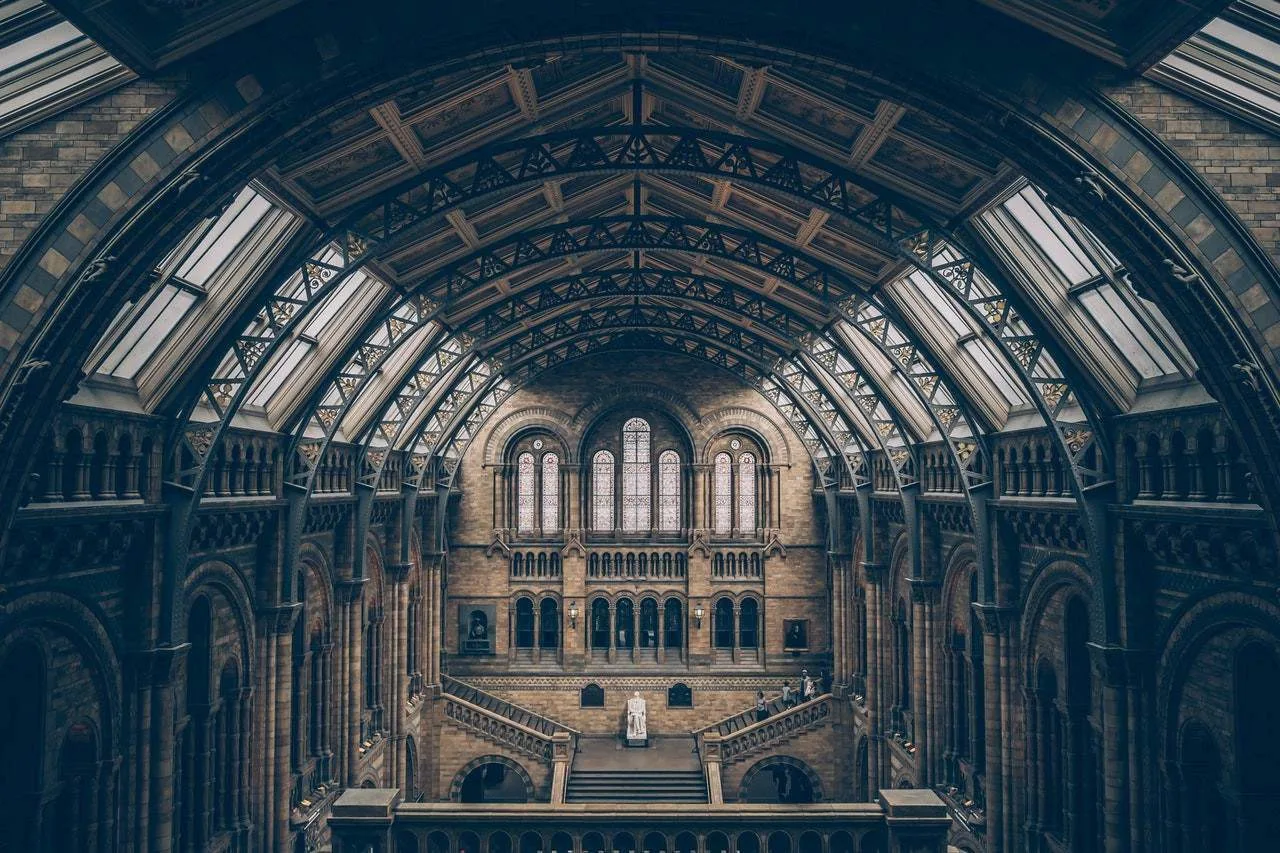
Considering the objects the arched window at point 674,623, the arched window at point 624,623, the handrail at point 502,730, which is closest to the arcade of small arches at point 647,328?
the handrail at point 502,730

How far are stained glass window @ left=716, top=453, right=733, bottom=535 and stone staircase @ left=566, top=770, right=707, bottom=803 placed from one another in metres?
11.2

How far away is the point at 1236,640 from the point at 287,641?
19.0 meters

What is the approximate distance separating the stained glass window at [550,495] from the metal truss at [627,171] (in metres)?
26.6

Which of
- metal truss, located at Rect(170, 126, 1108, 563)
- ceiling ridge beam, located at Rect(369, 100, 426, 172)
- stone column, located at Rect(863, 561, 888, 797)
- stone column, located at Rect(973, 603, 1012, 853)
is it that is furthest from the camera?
stone column, located at Rect(863, 561, 888, 797)

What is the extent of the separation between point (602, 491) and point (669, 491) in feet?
9.75

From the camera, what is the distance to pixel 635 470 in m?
45.3

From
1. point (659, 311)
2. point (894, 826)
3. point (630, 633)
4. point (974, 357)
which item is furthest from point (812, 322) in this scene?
point (630, 633)

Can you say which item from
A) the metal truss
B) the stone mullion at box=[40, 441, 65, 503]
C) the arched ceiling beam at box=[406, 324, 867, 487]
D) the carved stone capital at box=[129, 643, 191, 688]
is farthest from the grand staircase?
the stone mullion at box=[40, 441, 65, 503]

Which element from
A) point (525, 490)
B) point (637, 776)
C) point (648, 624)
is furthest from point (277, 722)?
point (648, 624)

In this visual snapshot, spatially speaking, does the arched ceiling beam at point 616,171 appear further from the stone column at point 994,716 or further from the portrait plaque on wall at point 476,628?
the portrait plaque on wall at point 476,628

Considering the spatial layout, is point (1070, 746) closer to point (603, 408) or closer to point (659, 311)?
point (659, 311)

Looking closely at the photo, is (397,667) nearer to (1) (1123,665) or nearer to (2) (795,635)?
(2) (795,635)

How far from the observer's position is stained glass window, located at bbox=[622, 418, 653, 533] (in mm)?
45281

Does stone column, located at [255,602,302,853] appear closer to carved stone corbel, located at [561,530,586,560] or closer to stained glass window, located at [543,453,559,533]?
carved stone corbel, located at [561,530,586,560]
